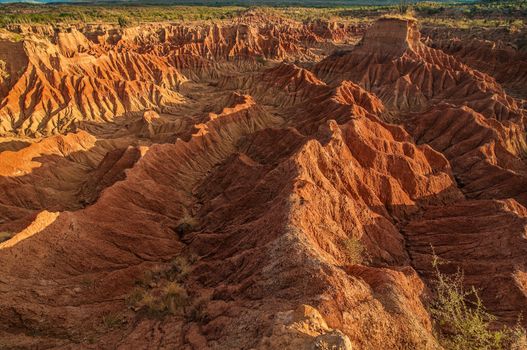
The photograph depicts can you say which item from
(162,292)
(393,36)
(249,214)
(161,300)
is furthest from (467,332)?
(393,36)

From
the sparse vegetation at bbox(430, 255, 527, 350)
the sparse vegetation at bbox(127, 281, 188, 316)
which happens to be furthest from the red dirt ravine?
the sparse vegetation at bbox(430, 255, 527, 350)

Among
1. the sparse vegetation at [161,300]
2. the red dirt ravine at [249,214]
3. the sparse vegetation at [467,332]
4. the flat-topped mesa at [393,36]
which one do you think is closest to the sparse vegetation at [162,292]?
the sparse vegetation at [161,300]

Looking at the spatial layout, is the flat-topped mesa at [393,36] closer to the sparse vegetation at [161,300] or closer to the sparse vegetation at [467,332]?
the sparse vegetation at [467,332]

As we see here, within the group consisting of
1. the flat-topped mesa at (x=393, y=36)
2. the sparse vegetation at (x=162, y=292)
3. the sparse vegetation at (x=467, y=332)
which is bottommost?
the sparse vegetation at (x=162, y=292)

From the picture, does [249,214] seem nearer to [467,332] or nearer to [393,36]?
[467,332]

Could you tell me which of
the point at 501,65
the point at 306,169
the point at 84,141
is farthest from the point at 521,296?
the point at 501,65
